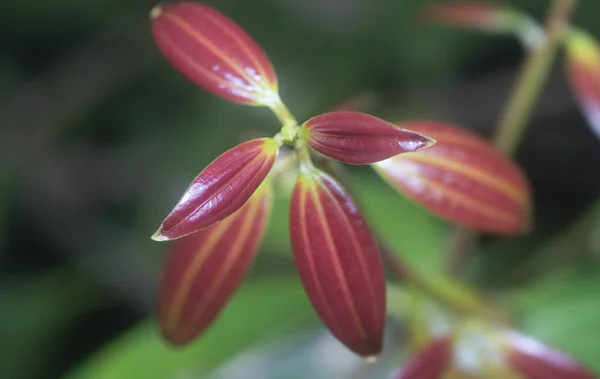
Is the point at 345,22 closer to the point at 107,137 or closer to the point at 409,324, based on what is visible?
the point at 107,137

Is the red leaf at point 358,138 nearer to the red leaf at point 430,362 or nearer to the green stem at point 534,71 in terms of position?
the red leaf at point 430,362

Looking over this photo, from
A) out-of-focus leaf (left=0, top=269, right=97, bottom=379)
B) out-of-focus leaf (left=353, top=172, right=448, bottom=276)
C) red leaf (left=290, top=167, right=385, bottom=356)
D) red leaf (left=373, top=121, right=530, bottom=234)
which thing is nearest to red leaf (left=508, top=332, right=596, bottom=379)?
red leaf (left=373, top=121, right=530, bottom=234)

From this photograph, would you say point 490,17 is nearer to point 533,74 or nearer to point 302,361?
point 533,74

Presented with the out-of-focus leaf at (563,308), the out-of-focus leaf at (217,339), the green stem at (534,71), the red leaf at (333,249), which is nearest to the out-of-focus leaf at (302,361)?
the out-of-focus leaf at (217,339)

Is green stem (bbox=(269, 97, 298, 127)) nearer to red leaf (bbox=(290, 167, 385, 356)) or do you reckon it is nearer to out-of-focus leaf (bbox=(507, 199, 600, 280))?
red leaf (bbox=(290, 167, 385, 356))

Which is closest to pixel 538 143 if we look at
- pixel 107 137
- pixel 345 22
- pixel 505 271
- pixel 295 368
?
pixel 505 271

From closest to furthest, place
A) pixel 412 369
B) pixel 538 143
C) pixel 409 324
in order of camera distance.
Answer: pixel 412 369
pixel 409 324
pixel 538 143

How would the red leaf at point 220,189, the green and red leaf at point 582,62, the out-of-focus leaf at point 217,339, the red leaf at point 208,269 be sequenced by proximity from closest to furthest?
the red leaf at point 220,189 → the red leaf at point 208,269 → the green and red leaf at point 582,62 → the out-of-focus leaf at point 217,339
